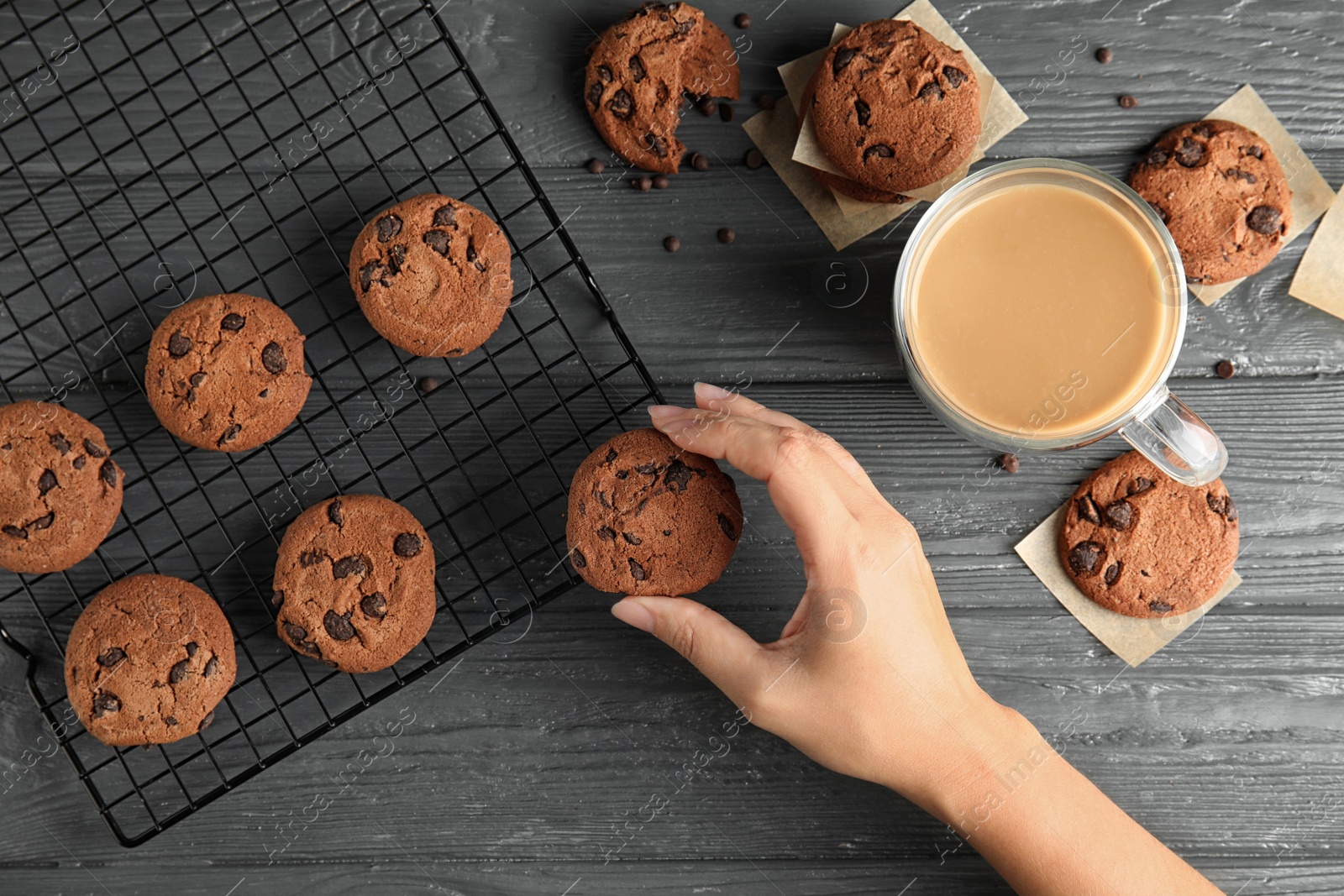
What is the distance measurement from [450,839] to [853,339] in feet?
4.54

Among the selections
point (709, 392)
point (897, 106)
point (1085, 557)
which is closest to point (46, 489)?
point (709, 392)

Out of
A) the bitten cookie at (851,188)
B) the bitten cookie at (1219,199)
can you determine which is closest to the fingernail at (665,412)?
the bitten cookie at (851,188)

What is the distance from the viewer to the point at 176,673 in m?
A: 1.75

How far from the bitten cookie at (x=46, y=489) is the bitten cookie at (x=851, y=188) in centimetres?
156

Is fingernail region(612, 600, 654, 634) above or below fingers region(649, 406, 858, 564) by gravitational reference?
below

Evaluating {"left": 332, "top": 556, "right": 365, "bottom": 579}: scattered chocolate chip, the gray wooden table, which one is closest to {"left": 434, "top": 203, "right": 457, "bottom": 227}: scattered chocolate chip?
the gray wooden table

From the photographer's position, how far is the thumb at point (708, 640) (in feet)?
A: 5.41

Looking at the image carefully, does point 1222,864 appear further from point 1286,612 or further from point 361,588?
point 361,588

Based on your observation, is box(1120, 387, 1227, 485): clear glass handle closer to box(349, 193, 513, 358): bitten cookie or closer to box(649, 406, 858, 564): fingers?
box(649, 406, 858, 564): fingers

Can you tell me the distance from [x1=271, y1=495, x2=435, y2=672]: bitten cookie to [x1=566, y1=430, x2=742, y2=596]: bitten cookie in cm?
32

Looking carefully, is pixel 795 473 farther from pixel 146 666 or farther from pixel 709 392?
pixel 146 666

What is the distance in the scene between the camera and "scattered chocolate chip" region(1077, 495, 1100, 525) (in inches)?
76.3

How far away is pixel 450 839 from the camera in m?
1.97

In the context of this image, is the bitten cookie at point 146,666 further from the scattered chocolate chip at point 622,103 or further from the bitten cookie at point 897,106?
the bitten cookie at point 897,106
